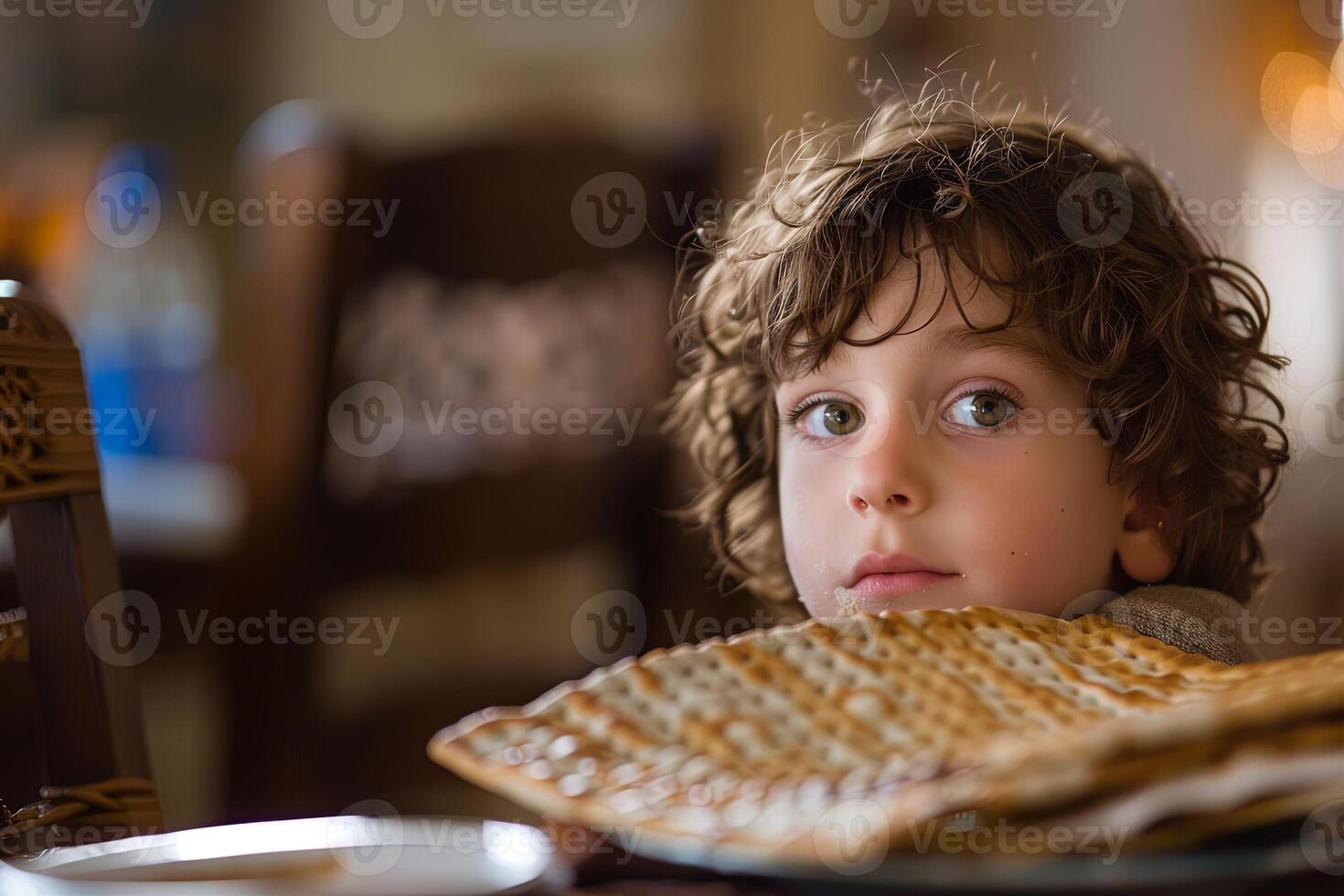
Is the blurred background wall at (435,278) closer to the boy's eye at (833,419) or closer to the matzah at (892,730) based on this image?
the boy's eye at (833,419)

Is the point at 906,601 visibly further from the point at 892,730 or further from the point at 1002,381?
the point at 892,730

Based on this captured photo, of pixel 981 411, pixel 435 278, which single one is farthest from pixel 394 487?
pixel 981 411

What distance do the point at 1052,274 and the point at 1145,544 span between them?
0.22 m

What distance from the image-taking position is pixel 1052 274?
934mm

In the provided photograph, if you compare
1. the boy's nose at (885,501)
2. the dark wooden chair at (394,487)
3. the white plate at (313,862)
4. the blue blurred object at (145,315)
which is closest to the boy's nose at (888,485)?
the boy's nose at (885,501)

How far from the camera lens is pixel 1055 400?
3.07 ft

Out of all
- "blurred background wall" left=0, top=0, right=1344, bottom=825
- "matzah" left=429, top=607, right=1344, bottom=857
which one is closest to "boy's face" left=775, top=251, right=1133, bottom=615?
"matzah" left=429, top=607, right=1344, bottom=857

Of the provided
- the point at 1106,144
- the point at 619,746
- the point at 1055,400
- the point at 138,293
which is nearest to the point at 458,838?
the point at 619,746

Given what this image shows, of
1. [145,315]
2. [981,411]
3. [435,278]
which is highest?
[145,315]

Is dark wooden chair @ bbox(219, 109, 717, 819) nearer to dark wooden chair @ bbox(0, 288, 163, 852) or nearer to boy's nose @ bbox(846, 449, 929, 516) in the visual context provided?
dark wooden chair @ bbox(0, 288, 163, 852)

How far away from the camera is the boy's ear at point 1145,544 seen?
973mm

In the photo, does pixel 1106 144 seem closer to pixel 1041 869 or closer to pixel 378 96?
pixel 1041 869

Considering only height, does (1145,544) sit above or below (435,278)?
below

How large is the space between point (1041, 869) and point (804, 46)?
11.7 feet
